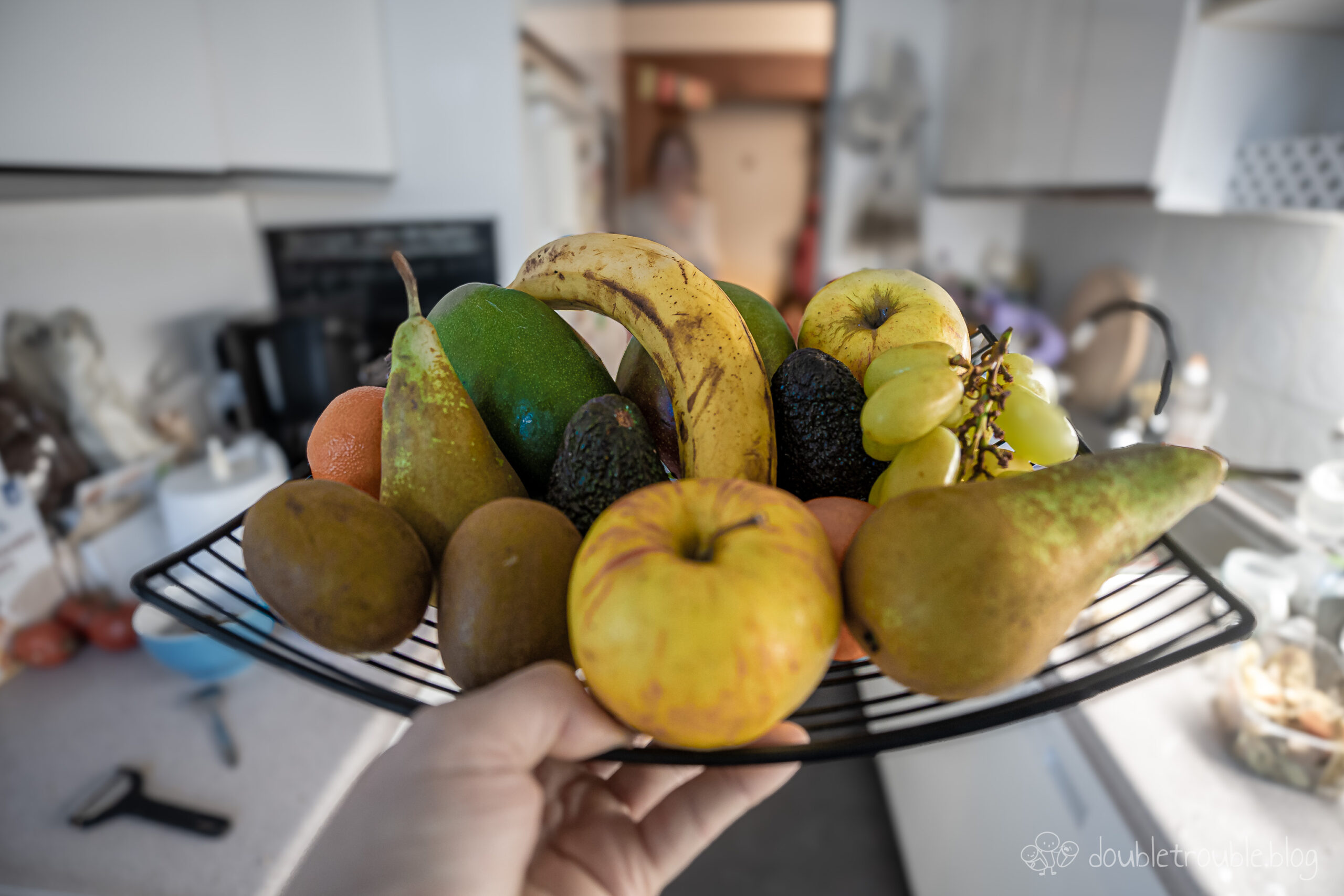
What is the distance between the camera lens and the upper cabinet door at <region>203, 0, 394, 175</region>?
1.15m

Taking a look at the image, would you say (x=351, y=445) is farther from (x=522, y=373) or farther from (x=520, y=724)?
(x=520, y=724)

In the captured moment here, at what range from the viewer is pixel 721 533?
33cm

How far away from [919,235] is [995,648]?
2.50m

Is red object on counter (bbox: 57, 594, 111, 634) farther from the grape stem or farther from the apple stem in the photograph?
the grape stem

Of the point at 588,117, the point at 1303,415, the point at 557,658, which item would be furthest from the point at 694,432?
the point at 588,117

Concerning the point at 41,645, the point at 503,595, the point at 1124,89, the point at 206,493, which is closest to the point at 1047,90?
the point at 1124,89

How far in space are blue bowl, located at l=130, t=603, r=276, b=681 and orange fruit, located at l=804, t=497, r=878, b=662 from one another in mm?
751

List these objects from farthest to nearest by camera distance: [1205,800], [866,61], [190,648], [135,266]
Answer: [866,61], [135,266], [190,648], [1205,800]

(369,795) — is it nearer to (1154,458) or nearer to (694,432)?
(694,432)

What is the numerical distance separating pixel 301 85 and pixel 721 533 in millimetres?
1475

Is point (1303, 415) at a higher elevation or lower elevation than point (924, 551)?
lower

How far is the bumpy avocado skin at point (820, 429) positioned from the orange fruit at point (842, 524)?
1.2 inches

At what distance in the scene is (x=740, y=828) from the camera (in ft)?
5.12

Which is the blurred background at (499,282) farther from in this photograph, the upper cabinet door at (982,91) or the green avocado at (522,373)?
the green avocado at (522,373)
